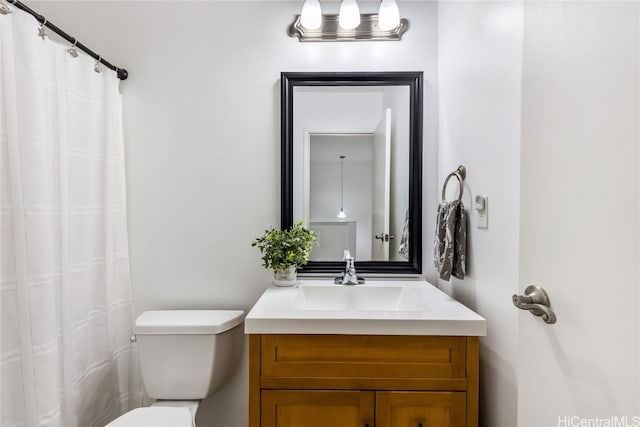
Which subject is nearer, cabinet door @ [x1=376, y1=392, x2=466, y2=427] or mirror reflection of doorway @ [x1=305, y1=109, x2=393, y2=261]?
cabinet door @ [x1=376, y1=392, x2=466, y2=427]

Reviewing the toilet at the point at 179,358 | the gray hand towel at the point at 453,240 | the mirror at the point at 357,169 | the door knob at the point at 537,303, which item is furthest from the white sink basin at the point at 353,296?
the door knob at the point at 537,303

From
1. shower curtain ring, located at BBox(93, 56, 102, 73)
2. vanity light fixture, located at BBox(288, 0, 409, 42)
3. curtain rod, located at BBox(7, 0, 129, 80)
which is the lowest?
shower curtain ring, located at BBox(93, 56, 102, 73)

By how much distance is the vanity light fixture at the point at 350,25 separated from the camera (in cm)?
157

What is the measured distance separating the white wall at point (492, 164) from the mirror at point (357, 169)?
0.27 m

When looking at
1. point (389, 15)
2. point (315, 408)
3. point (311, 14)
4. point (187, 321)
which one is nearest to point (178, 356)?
point (187, 321)

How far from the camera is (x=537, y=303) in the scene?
2.32ft

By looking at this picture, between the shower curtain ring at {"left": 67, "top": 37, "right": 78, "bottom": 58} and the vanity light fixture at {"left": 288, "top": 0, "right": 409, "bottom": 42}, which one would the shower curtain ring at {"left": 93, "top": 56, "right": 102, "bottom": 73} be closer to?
the shower curtain ring at {"left": 67, "top": 37, "right": 78, "bottom": 58}

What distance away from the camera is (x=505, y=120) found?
1.03 metres

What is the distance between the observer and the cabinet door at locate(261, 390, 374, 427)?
1.08 m

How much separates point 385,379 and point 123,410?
131 cm

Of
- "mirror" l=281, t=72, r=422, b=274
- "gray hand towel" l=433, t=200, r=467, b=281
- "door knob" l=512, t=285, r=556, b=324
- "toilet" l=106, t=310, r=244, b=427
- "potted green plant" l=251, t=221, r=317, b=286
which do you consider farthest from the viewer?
"mirror" l=281, t=72, r=422, b=274

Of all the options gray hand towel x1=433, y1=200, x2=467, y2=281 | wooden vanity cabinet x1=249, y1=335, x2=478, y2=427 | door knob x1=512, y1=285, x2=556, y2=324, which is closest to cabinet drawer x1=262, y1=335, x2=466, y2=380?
wooden vanity cabinet x1=249, y1=335, x2=478, y2=427

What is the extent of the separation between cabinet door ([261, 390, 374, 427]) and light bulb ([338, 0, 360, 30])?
5.12 ft

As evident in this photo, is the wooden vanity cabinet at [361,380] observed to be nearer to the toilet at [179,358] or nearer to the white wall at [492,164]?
the white wall at [492,164]
